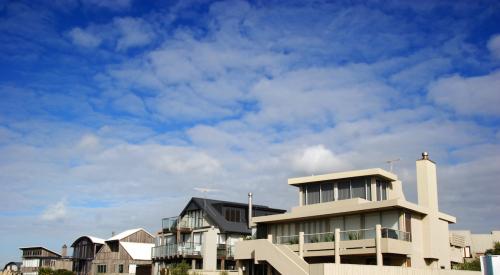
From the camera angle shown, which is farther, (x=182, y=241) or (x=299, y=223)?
(x=182, y=241)

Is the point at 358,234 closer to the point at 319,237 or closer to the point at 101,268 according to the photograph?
the point at 319,237

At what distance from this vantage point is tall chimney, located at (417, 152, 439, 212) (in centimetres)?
4231

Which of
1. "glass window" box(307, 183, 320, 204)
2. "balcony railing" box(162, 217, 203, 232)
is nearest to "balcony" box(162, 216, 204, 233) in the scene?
"balcony railing" box(162, 217, 203, 232)

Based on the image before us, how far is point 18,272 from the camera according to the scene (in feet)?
296

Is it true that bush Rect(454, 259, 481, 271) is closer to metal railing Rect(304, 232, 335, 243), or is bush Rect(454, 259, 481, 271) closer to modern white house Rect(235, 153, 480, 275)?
modern white house Rect(235, 153, 480, 275)

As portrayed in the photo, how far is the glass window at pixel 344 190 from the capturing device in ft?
144

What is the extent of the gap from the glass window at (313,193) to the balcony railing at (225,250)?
13.2m

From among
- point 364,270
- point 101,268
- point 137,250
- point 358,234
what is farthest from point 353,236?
point 101,268

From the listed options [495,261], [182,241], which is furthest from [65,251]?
[495,261]

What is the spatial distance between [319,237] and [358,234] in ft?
11.7

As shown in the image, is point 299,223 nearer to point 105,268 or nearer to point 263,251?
point 263,251

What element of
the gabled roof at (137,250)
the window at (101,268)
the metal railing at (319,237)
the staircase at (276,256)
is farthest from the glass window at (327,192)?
the window at (101,268)

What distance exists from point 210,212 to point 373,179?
21222 millimetres

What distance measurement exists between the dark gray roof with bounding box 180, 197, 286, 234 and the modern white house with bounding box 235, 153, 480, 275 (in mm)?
10406
